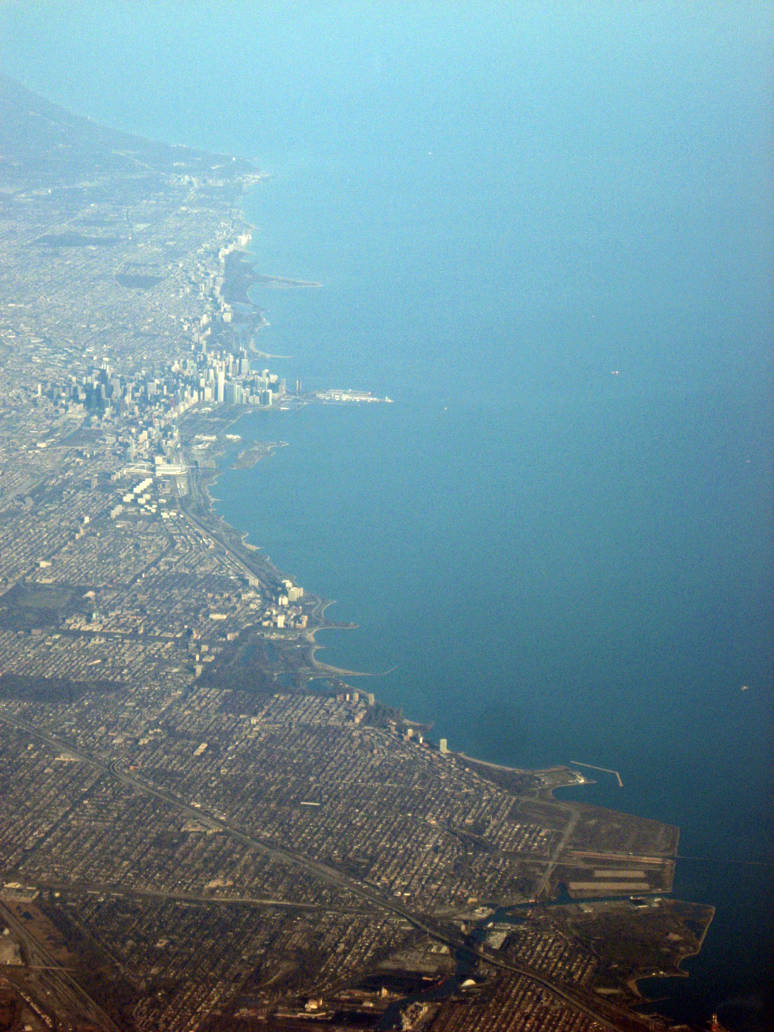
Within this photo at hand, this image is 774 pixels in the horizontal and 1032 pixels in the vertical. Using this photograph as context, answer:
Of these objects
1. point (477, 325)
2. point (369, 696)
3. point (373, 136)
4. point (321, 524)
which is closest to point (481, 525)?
point (321, 524)

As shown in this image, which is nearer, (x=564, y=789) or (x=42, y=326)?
(x=564, y=789)

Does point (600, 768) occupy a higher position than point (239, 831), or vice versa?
point (600, 768)

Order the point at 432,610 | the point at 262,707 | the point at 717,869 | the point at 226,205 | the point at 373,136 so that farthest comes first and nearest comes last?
the point at 373,136, the point at 226,205, the point at 432,610, the point at 262,707, the point at 717,869

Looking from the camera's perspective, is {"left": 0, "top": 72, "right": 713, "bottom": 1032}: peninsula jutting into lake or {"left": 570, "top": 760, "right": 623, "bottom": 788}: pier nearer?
{"left": 0, "top": 72, "right": 713, "bottom": 1032}: peninsula jutting into lake

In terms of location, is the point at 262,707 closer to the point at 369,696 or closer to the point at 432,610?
the point at 369,696

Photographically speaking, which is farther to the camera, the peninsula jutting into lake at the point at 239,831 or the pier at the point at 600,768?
the pier at the point at 600,768

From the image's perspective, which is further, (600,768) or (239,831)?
(600,768)

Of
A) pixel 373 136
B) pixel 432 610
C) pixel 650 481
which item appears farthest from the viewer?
pixel 373 136
